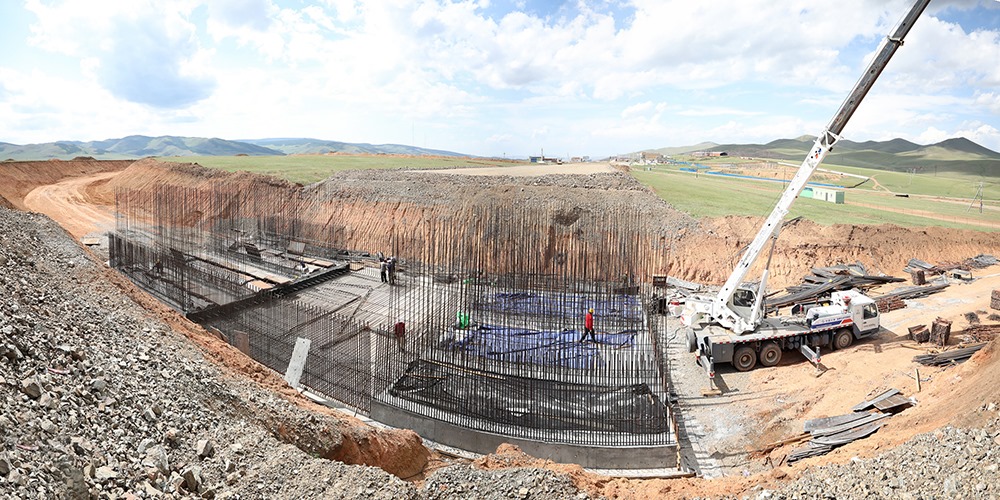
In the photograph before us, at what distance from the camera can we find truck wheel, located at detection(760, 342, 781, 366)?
12.6 meters

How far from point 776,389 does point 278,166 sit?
37.2 metres

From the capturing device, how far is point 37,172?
1534 inches

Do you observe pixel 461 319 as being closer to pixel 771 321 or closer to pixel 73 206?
pixel 771 321

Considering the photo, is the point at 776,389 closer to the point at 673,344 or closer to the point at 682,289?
the point at 673,344

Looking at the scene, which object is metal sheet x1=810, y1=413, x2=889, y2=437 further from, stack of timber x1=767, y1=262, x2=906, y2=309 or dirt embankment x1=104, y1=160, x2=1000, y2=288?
dirt embankment x1=104, y1=160, x2=1000, y2=288

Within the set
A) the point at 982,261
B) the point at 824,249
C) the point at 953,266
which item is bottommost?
the point at 953,266

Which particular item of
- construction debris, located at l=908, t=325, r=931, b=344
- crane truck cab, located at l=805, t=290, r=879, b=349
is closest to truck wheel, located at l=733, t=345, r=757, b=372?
crane truck cab, located at l=805, t=290, r=879, b=349

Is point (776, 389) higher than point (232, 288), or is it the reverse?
point (232, 288)

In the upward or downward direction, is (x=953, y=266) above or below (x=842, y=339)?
above

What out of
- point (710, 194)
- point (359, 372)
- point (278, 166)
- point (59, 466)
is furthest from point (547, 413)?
point (278, 166)

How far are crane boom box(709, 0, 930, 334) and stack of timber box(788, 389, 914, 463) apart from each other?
3186 mm

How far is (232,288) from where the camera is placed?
1475 centimetres

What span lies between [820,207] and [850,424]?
→ 19.3 meters

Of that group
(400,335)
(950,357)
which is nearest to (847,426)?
(950,357)
